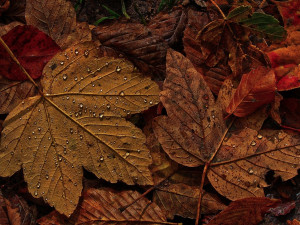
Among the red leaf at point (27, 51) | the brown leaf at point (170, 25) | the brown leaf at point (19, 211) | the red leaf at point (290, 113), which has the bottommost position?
the red leaf at point (290, 113)

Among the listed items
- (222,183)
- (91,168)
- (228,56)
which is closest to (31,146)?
(91,168)

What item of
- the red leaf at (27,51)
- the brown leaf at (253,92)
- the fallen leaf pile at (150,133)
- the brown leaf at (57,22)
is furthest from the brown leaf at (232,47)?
the red leaf at (27,51)

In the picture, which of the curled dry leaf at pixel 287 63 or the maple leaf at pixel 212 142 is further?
the curled dry leaf at pixel 287 63

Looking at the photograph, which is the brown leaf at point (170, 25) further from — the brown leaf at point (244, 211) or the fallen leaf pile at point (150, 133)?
the brown leaf at point (244, 211)

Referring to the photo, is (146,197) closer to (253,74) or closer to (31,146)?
(31,146)

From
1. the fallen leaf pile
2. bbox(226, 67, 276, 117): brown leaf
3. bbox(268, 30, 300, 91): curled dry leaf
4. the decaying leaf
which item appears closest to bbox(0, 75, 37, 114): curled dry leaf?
the fallen leaf pile

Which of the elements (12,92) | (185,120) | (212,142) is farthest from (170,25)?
(12,92)

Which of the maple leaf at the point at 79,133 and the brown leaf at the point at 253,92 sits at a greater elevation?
the maple leaf at the point at 79,133

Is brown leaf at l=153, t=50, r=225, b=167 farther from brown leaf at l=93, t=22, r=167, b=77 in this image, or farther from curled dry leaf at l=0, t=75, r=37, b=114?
curled dry leaf at l=0, t=75, r=37, b=114
